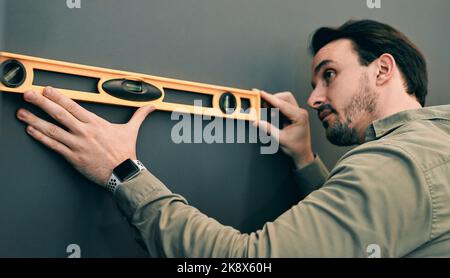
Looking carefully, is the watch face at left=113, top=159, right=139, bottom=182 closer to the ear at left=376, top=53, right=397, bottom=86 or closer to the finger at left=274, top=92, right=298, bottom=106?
the finger at left=274, top=92, right=298, bottom=106

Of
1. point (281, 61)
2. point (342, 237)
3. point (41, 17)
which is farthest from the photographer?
point (281, 61)

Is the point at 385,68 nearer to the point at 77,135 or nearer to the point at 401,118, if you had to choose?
the point at 401,118

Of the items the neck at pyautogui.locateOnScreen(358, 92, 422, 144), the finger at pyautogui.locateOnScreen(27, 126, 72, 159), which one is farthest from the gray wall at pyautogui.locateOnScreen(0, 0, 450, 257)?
the neck at pyautogui.locateOnScreen(358, 92, 422, 144)

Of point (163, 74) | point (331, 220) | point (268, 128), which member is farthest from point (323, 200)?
point (163, 74)

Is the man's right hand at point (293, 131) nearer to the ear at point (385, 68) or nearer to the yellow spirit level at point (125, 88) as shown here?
the yellow spirit level at point (125, 88)

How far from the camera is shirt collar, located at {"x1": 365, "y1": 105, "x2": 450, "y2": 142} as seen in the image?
0.98 m

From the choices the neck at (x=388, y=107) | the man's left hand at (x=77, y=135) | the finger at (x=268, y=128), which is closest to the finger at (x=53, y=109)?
the man's left hand at (x=77, y=135)

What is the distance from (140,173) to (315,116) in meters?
0.57

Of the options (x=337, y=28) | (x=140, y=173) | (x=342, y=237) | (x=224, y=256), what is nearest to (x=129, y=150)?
(x=140, y=173)

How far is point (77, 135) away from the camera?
2.75 feet

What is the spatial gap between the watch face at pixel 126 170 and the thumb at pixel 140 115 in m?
0.09

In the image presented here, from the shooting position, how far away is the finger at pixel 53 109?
0.81m

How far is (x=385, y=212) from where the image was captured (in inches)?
30.1
